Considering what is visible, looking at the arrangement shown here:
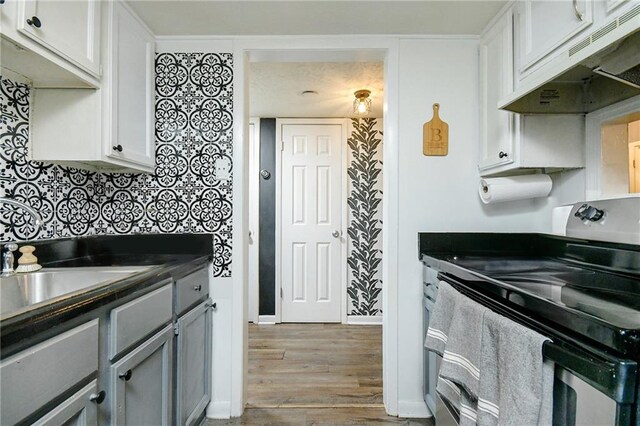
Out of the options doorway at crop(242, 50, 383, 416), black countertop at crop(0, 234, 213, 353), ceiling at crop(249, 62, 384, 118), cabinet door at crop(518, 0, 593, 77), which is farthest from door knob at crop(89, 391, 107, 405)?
doorway at crop(242, 50, 383, 416)

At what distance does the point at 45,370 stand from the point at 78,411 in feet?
0.62

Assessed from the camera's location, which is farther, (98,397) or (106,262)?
(106,262)

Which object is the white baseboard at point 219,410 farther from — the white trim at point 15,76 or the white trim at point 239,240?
the white trim at point 15,76

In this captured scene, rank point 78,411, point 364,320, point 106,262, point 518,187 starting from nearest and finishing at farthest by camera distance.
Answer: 1. point 78,411
2. point 106,262
3. point 518,187
4. point 364,320

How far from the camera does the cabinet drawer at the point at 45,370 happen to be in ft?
2.05

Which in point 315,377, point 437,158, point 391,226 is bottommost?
point 315,377

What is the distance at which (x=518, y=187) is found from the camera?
1665 mm

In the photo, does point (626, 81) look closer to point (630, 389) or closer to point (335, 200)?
point (630, 389)

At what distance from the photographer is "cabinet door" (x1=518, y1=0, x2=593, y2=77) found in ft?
3.74

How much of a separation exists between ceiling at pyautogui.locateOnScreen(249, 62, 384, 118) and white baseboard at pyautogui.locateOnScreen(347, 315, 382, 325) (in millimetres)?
2190

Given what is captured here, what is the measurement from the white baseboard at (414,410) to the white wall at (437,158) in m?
0.63

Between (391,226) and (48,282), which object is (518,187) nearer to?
(391,226)

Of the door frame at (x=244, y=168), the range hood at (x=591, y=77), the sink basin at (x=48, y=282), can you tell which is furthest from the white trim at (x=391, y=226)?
the sink basin at (x=48, y=282)

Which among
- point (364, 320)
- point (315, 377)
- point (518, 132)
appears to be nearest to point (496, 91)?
point (518, 132)
